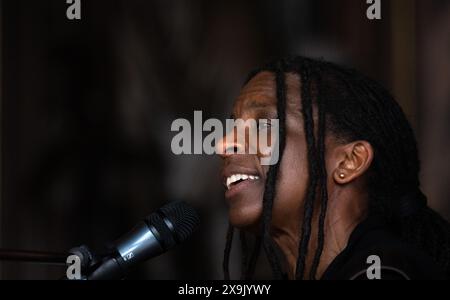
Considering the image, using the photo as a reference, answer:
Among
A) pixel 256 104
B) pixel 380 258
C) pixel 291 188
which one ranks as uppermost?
pixel 256 104

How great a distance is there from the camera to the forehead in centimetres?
186

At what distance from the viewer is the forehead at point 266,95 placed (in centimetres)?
186

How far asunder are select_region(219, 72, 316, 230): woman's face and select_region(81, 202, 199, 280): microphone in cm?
25

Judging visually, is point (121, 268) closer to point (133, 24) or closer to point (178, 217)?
point (178, 217)

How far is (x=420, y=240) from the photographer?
1.83m

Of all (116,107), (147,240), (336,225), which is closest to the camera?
(147,240)

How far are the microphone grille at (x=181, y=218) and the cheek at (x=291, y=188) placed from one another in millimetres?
276

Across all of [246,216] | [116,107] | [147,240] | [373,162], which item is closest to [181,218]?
[147,240]

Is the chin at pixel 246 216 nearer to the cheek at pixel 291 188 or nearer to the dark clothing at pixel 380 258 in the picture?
the cheek at pixel 291 188

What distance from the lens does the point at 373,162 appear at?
180 cm

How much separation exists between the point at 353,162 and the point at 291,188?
0.15m

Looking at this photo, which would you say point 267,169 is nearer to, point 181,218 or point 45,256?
point 181,218

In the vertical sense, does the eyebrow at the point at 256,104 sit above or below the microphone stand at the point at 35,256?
above

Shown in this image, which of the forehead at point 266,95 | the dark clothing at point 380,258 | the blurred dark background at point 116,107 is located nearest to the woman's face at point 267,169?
the forehead at point 266,95
